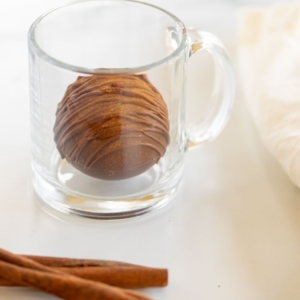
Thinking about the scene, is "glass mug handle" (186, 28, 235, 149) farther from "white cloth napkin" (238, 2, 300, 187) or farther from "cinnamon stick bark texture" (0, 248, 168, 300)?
"cinnamon stick bark texture" (0, 248, 168, 300)

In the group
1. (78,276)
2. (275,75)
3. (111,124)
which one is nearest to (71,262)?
(78,276)

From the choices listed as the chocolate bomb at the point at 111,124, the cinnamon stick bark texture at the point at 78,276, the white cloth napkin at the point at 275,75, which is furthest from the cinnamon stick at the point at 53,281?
the white cloth napkin at the point at 275,75

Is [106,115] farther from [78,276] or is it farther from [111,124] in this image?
[78,276]

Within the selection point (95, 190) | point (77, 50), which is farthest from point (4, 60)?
point (95, 190)

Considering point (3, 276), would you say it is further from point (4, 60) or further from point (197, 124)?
point (4, 60)

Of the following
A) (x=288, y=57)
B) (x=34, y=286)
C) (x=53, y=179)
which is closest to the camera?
(x=34, y=286)

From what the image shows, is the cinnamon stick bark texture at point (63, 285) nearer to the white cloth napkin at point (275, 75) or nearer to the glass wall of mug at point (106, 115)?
the glass wall of mug at point (106, 115)

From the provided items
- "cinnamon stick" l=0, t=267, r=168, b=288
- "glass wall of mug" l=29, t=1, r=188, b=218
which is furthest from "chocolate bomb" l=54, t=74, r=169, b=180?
"cinnamon stick" l=0, t=267, r=168, b=288
